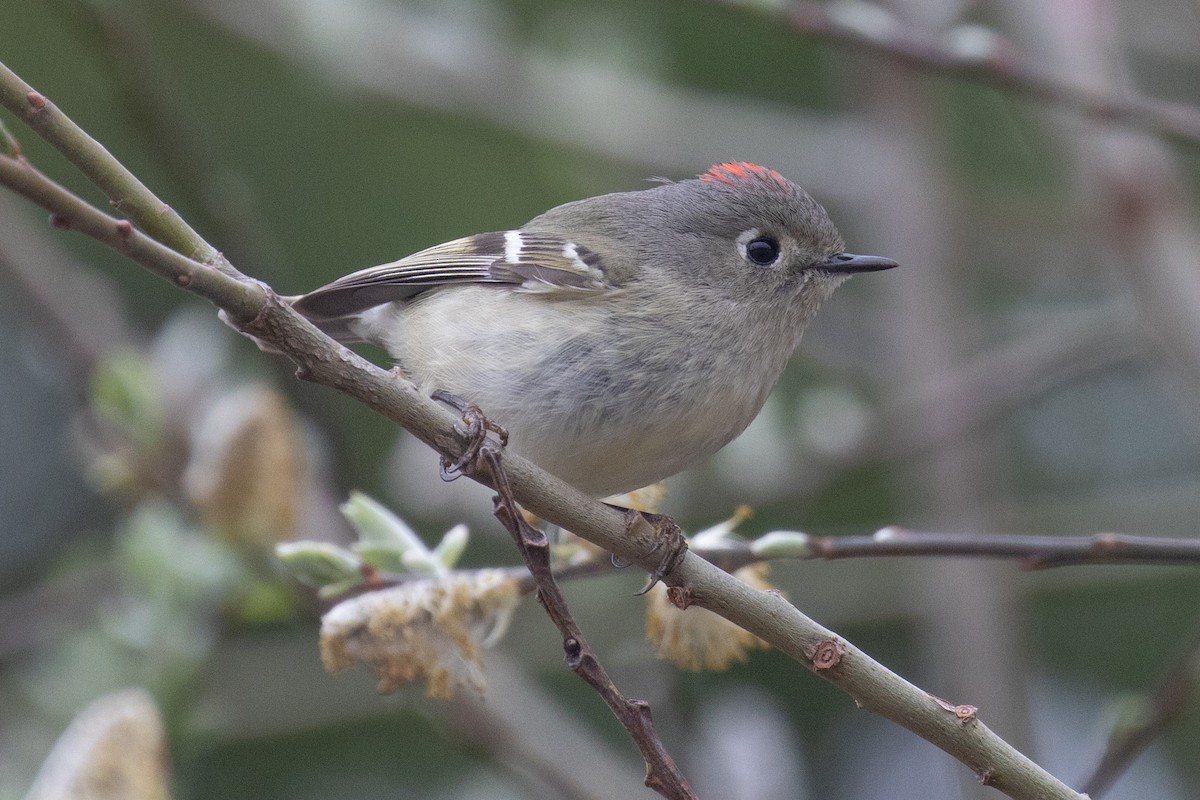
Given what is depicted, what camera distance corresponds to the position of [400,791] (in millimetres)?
4559

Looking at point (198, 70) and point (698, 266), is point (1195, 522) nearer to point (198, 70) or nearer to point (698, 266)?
point (698, 266)

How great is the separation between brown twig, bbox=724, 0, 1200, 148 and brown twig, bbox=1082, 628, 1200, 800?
1254 millimetres

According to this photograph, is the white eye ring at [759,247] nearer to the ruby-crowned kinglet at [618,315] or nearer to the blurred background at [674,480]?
the ruby-crowned kinglet at [618,315]

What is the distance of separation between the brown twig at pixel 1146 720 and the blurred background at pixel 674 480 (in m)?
0.11

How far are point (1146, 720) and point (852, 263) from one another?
110cm

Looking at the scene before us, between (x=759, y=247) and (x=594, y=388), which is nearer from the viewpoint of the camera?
(x=594, y=388)

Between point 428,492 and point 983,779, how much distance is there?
2420 mm

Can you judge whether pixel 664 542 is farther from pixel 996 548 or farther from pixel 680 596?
pixel 996 548

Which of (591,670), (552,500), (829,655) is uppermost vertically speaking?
(552,500)

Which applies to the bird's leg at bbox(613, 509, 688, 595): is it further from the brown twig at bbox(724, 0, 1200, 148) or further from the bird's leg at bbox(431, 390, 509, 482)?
the brown twig at bbox(724, 0, 1200, 148)

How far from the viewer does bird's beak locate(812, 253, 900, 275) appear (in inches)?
109

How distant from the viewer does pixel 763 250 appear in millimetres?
2916

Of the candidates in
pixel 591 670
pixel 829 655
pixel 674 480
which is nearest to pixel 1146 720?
Result: pixel 829 655

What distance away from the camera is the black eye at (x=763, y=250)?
9.52 ft
